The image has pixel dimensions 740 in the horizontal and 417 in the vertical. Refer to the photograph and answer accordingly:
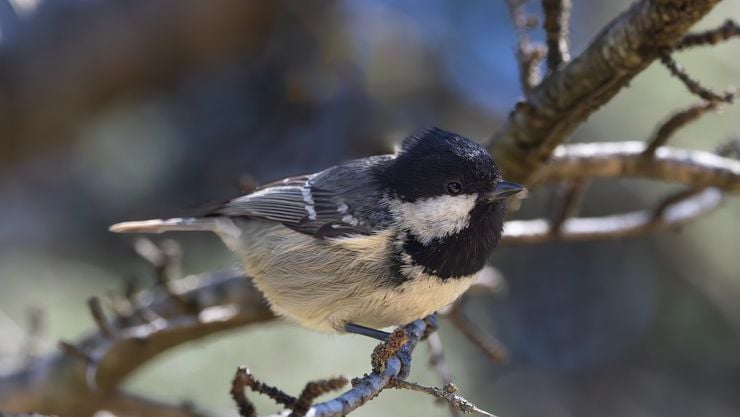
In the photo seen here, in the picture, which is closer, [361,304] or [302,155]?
[361,304]

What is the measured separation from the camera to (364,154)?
4.23 m

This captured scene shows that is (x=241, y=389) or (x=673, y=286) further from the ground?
(x=673, y=286)

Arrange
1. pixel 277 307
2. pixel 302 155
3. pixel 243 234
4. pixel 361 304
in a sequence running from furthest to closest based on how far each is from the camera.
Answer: pixel 302 155, pixel 243 234, pixel 277 307, pixel 361 304

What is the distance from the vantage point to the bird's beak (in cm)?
257

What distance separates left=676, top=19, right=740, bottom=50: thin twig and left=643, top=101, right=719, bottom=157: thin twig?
20 centimetres

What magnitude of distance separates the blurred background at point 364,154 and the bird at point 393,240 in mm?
1390

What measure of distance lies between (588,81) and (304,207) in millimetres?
1085

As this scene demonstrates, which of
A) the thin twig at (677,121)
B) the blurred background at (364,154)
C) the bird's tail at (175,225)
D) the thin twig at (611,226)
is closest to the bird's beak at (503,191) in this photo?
the thin twig at (677,121)

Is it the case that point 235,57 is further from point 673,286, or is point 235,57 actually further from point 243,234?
point 673,286

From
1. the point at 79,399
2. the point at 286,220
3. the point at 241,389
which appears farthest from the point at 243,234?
the point at 241,389

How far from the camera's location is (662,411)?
5.11m

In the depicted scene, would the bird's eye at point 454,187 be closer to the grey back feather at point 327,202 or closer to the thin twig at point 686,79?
the grey back feather at point 327,202

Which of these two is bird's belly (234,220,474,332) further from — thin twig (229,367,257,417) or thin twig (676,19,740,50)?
thin twig (676,19,740,50)

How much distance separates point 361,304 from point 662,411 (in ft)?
10.7
